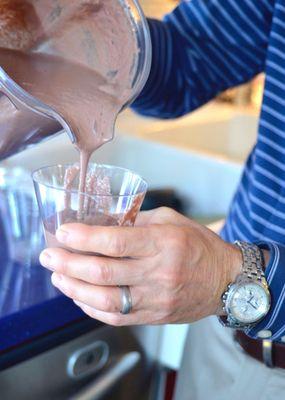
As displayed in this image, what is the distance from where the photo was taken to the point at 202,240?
2.06 ft

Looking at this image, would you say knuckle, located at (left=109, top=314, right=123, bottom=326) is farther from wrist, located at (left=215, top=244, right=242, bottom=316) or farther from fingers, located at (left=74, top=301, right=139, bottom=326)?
wrist, located at (left=215, top=244, right=242, bottom=316)

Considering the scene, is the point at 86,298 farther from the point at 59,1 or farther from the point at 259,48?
the point at 259,48

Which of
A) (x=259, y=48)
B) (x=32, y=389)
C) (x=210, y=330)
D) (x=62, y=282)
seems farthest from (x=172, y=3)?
(x=62, y=282)

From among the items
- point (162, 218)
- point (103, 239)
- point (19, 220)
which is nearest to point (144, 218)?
point (162, 218)

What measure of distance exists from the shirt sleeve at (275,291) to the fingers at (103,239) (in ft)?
0.55

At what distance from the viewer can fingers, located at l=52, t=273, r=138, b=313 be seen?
59 centimetres

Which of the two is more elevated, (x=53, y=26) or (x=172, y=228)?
(x=53, y=26)

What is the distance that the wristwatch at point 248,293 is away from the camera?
65 cm

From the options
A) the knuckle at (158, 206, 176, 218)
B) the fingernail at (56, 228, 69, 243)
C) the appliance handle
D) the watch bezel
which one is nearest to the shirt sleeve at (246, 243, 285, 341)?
the watch bezel

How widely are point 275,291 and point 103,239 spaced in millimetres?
216

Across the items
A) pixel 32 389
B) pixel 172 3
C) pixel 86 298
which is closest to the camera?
pixel 86 298

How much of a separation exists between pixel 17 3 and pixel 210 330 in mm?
525

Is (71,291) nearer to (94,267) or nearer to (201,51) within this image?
(94,267)

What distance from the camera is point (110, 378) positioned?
3.26ft
